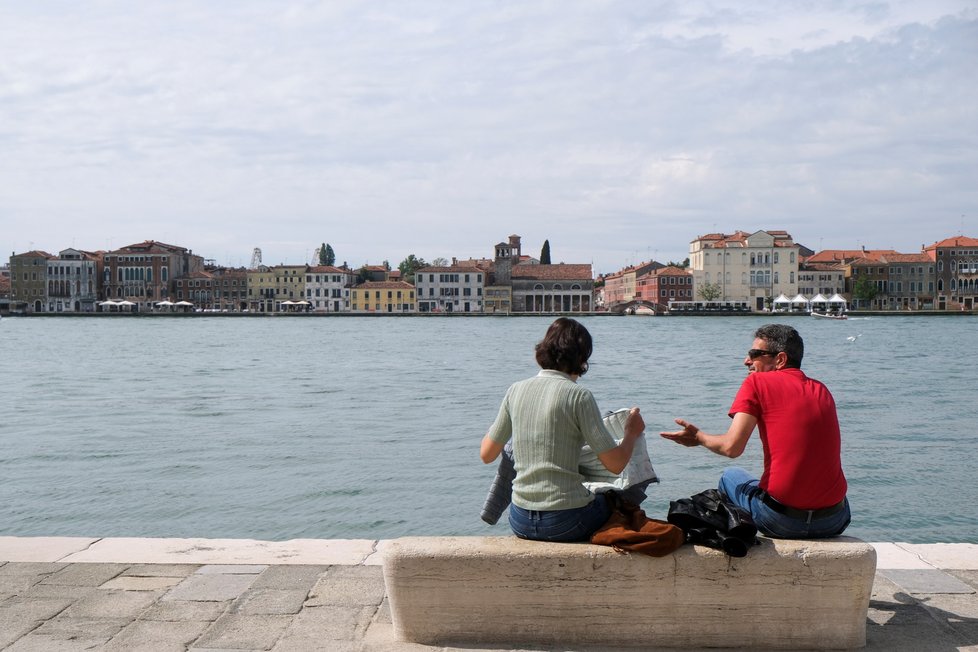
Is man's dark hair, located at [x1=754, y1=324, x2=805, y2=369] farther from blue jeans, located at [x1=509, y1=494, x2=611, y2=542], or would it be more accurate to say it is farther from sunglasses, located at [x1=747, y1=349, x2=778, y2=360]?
blue jeans, located at [x1=509, y1=494, x2=611, y2=542]

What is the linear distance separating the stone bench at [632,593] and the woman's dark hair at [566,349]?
64cm

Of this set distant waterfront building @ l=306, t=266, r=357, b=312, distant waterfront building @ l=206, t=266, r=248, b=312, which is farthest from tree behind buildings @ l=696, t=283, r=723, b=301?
distant waterfront building @ l=206, t=266, r=248, b=312

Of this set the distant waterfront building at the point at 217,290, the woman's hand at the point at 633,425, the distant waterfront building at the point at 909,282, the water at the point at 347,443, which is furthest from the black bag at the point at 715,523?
the distant waterfront building at the point at 217,290

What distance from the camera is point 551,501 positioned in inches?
134

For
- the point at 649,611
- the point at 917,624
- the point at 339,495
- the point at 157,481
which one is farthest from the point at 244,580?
the point at 157,481

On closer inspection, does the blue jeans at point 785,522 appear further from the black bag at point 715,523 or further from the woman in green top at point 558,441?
the woman in green top at point 558,441

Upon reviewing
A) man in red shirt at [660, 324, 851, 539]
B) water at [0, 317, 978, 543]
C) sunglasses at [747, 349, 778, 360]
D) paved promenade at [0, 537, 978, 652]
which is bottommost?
water at [0, 317, 978, 543]

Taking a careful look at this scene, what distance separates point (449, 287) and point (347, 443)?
93.7 meters

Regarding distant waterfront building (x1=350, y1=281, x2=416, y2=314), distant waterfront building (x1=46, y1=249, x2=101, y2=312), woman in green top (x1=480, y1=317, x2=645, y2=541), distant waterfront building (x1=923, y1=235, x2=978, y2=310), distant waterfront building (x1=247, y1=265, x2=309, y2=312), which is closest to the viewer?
woman in green top (x1=480, y1=317, x2=645, y2=541)

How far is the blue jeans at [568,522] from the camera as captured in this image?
3.40m

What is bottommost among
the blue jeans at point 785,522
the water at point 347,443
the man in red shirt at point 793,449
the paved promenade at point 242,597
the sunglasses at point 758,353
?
the water at point 347,443

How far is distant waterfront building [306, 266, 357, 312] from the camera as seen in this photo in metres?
110

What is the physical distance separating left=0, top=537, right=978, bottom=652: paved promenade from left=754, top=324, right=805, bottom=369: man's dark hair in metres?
1.03

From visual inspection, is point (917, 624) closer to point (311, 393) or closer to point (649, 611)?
point (649, 611)
